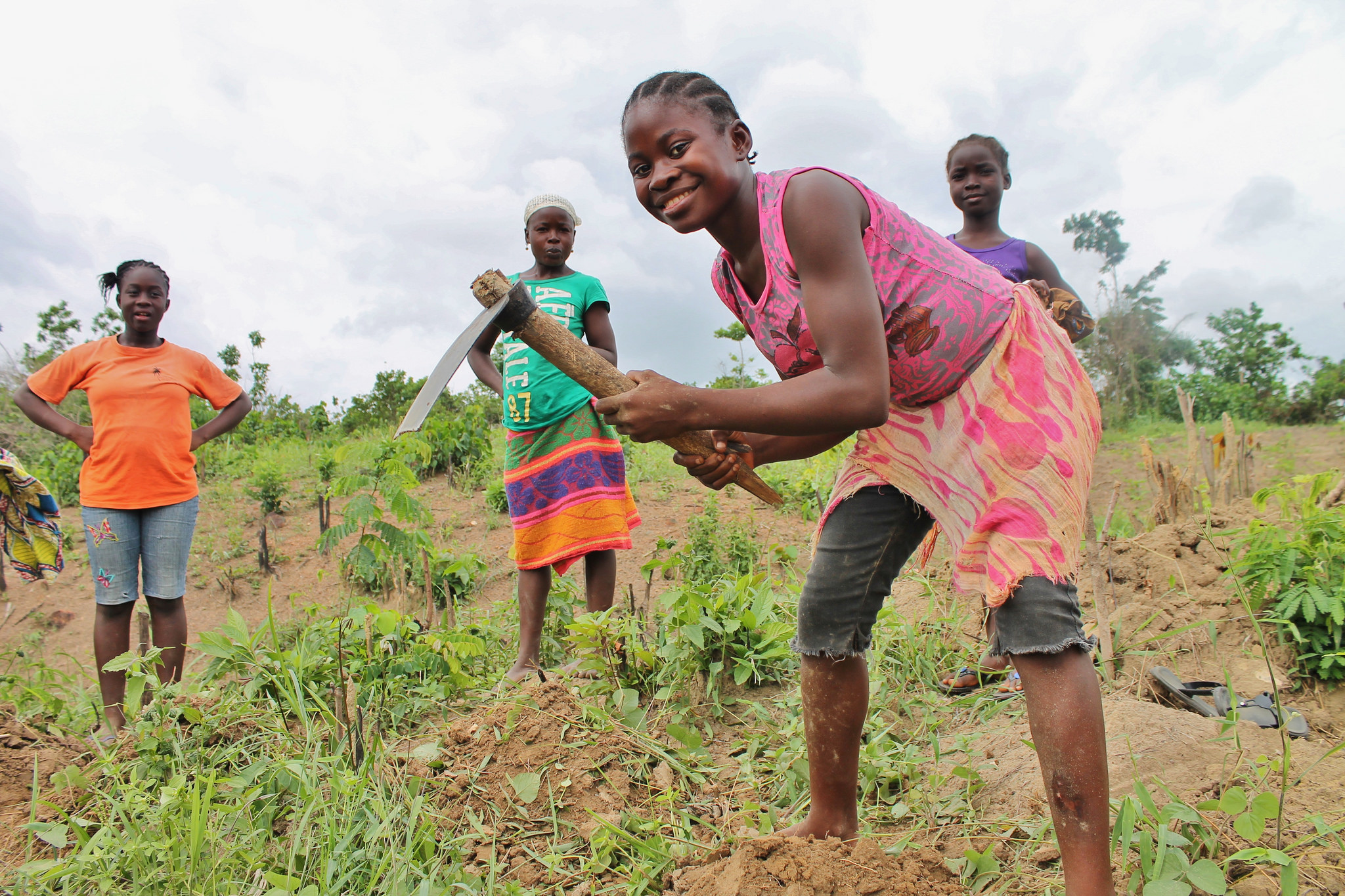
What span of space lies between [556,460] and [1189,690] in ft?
7.59

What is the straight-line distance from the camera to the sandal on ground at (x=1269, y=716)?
2242 millimetres

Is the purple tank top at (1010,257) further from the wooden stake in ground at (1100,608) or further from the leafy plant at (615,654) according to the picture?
the leafy plant at (615,654)

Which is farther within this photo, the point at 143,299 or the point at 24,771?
the point at 143,299

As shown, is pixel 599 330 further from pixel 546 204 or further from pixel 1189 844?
pixel 1189 844

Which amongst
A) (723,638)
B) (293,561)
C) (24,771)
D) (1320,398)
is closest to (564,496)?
(723,638)

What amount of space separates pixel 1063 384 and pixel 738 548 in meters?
3.13

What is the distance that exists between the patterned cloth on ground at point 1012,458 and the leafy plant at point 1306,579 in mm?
1887

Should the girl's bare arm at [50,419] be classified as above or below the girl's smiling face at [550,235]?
below

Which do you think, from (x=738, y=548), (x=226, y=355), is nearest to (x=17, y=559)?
(x=738, y=548)

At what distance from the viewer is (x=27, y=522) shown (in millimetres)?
3303

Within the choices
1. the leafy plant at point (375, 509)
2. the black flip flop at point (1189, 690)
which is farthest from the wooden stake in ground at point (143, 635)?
the black flip flop at point (1189, 690)

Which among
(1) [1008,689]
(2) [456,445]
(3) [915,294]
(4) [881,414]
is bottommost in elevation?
(1) [1008,689]

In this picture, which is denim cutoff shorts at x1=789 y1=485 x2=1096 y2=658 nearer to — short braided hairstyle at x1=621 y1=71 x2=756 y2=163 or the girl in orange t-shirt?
short braided hairstyle at x1=621 y1=71 x2=756 y2=163

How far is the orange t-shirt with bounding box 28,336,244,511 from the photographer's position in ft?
10.1
